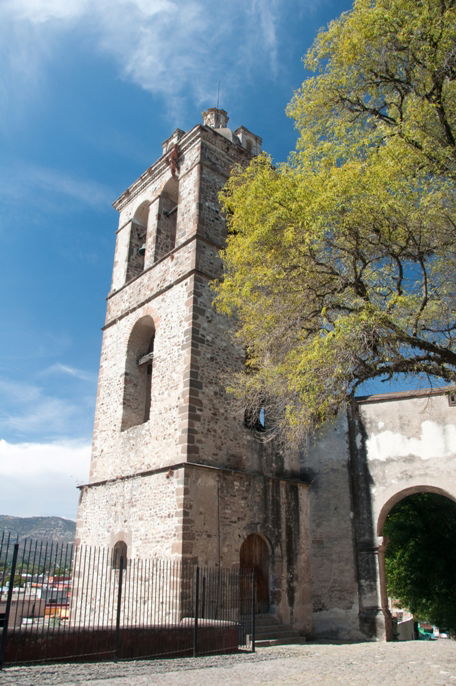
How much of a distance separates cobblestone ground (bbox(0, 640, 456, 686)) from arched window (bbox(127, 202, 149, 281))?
35.4 feet

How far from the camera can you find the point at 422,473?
12.2 m

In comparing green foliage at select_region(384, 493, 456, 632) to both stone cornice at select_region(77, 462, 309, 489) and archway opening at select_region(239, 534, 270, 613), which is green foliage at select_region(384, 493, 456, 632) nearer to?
stone cornice at select_region(77, 462, 309, 489)

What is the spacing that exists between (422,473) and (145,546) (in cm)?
626

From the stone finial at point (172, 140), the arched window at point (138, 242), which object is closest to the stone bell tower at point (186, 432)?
the arched window at point (138, 242)

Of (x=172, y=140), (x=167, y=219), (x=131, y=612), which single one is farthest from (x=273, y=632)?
(x=172, y=140)

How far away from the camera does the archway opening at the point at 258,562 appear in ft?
38.4

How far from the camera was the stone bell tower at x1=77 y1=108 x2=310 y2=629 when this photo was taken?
11.0 meters

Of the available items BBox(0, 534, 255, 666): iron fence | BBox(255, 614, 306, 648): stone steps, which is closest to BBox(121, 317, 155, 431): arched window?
BBox(0, 534, 255, 666): iron fence

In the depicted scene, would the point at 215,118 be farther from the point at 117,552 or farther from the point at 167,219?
the point at 117,552

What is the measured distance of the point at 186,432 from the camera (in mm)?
11141

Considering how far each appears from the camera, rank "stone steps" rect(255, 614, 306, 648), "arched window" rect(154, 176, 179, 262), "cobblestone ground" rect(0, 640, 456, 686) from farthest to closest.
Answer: "arched window" rect(154, 176, 179, 262) < "stone steps" rect(255, 614, 306, 648) < "cobblestone ground" rect(0, 640, 456, 686)

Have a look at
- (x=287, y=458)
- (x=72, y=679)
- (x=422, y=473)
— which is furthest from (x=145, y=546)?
(x=422, y=473)

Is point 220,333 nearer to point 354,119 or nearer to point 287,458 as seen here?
point 287,458

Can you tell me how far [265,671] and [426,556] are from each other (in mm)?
10366
